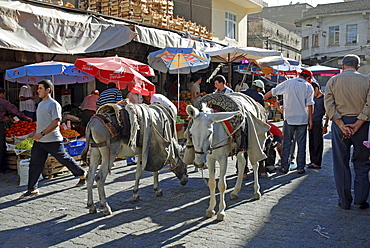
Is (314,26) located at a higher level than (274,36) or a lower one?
higher

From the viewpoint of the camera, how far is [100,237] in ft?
16.1

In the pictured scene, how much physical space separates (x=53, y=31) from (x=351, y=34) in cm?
3701

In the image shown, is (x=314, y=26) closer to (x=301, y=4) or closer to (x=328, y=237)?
(x=301, y=4)

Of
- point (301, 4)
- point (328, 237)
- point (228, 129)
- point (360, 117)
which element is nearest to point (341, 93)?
point (360, 117)

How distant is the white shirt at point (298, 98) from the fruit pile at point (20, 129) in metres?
5.72

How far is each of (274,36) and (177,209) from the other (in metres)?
26.4

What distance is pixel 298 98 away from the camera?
320 inches

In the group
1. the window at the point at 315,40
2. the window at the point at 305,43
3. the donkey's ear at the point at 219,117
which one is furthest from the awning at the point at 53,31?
the window at the point at 305,43

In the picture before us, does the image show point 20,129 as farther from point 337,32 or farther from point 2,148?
point 337,32

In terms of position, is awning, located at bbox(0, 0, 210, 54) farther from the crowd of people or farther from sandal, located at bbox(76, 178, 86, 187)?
sandal, located at bbox(76, 178, 86, 187)

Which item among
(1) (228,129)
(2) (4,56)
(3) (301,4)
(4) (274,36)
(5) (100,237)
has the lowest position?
(5) (100,237)

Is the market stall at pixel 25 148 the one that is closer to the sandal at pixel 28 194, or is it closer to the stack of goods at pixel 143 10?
the sandal at pixel 28 194

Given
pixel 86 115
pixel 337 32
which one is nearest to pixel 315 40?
pixel 337 32

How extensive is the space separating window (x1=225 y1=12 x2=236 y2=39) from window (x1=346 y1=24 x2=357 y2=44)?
2027 centimetres
